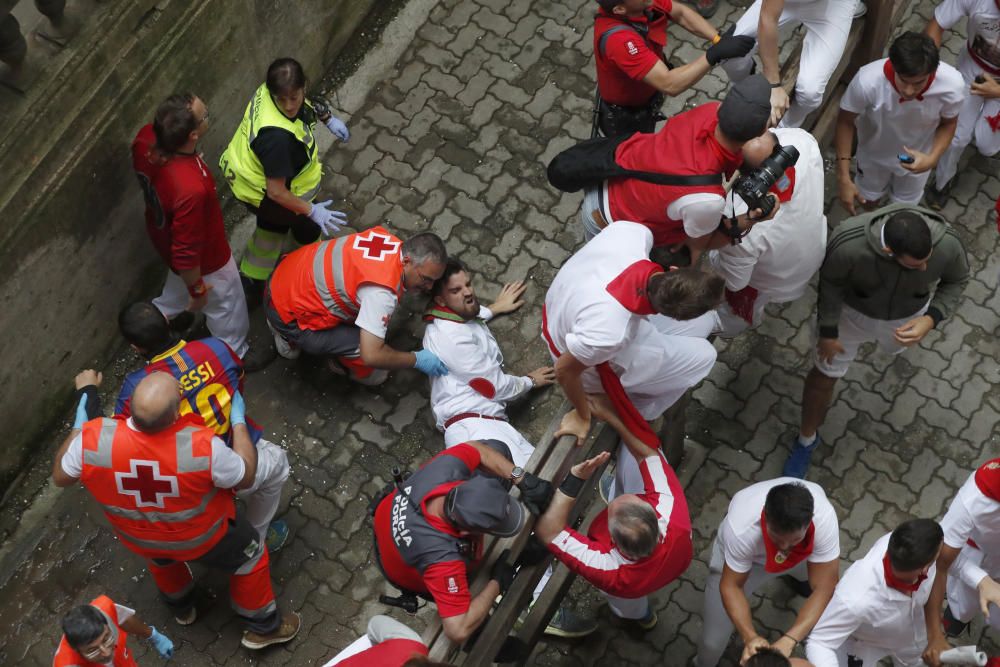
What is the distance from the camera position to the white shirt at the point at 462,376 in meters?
6.00

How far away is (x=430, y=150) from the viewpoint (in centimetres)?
732

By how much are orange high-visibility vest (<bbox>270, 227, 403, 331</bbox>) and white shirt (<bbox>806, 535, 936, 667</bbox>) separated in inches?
105

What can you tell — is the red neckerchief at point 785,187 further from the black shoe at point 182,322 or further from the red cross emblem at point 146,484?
the black shoe at point 182,322

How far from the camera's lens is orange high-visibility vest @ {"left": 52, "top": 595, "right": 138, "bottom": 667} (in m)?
4.67

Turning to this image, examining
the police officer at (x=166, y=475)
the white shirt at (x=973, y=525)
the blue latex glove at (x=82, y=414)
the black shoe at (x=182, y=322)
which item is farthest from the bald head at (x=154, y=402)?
the white shirt at (x=973, y=525)

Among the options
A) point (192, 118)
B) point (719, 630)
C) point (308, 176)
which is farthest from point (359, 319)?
point (719, 630)

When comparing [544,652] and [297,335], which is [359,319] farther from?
[544,652]

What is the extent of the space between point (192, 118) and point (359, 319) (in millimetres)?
1318

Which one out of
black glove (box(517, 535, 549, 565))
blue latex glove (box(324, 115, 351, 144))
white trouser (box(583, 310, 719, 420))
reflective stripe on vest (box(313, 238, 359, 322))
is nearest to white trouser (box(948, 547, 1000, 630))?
white trouser (box(583, 310, 719, 420))

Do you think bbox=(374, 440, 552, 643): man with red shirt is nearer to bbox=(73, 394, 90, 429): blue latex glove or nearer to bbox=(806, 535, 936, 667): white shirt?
bbox=(806, 535, 936, 667): white shirt

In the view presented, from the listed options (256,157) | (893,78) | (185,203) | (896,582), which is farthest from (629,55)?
(896,582)

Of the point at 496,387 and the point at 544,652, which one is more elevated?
the point at 496,387

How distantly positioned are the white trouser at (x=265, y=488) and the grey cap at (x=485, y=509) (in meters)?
1.37

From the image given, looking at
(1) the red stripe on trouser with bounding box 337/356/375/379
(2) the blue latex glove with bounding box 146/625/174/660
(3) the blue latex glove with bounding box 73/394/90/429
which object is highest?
(3) the blue latex glove with bounding box 73/394/90/429
